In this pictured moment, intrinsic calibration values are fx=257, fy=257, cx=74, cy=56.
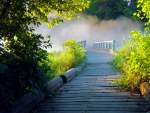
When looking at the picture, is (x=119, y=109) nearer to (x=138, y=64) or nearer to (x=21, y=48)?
(x=138, y=64)

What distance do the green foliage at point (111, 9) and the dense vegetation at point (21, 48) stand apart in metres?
25.0

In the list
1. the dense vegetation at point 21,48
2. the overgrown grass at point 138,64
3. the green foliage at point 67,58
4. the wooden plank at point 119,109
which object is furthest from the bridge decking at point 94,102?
the green foliage at point 67,58

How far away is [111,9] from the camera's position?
1272 inches

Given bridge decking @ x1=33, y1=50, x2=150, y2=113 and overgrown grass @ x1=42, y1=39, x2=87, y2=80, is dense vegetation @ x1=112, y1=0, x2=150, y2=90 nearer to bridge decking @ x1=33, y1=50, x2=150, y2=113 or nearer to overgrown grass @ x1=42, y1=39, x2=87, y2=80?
bridge decking @ x1=33, y1=50, x2=150, y2=113

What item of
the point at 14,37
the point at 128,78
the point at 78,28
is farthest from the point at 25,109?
the point at 78,28

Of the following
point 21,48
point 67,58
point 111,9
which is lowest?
point 67,58

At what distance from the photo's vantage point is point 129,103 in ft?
15.1

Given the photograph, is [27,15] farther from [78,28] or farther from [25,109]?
[78,28]

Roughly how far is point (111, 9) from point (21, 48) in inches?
1149

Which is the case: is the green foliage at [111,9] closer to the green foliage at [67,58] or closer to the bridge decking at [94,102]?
the green foliage at [67,58]

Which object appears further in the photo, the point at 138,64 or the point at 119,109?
the point at 138,64

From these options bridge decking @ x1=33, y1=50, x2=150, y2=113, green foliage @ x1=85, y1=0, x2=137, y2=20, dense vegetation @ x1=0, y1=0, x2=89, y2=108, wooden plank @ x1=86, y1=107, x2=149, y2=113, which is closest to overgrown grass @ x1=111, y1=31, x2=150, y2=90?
bridge decking @ x1=33, y1=50, x2=150, y2=113

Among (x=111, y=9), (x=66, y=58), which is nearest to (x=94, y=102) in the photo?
(x=66, y=58)

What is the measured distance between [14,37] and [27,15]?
77 cm
